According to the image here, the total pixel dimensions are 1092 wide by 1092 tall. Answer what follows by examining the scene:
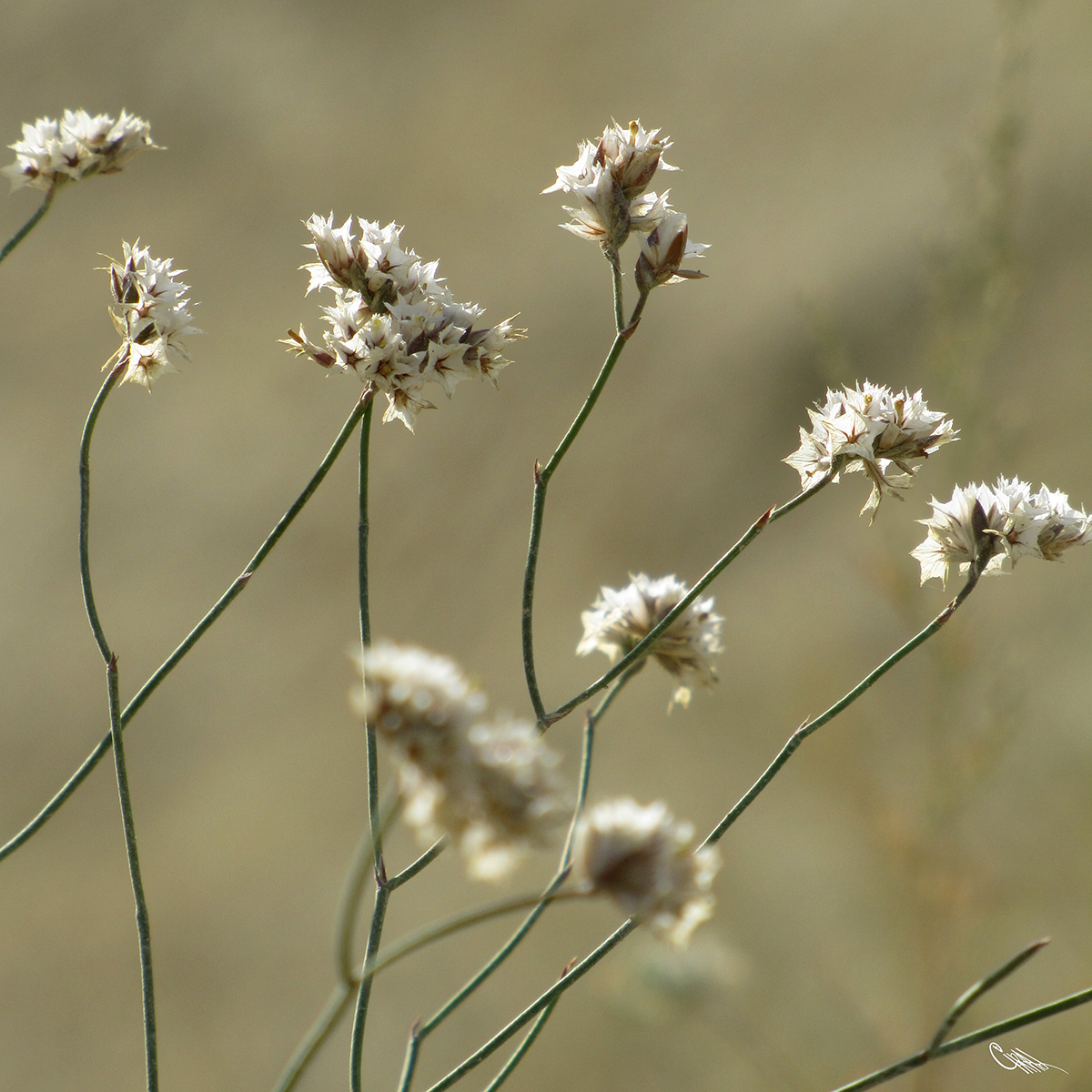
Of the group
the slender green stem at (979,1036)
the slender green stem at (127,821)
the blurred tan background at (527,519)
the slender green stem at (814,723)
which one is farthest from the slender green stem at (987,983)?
the blurred tan background at (527,519)

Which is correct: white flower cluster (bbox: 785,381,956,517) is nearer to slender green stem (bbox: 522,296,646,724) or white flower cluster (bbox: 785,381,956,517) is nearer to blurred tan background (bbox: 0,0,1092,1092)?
slender green stem (bbox: 522,296,646,724)

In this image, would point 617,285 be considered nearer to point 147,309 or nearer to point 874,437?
point 874,437

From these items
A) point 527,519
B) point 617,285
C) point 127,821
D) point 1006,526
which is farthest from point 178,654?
point 527,519

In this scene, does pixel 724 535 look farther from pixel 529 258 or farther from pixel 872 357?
pixel 529 258

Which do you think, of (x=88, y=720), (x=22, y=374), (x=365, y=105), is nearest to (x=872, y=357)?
(x=365, y=105)

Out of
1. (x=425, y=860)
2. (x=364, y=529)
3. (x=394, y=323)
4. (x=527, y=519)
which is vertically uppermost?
(x=527, y=519)

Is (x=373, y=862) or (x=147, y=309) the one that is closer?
(x=373, y=862)

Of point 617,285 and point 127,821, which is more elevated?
point 617,285

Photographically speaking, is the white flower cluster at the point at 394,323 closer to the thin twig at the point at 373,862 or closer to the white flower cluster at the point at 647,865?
the thin twig at the point at 373,862
